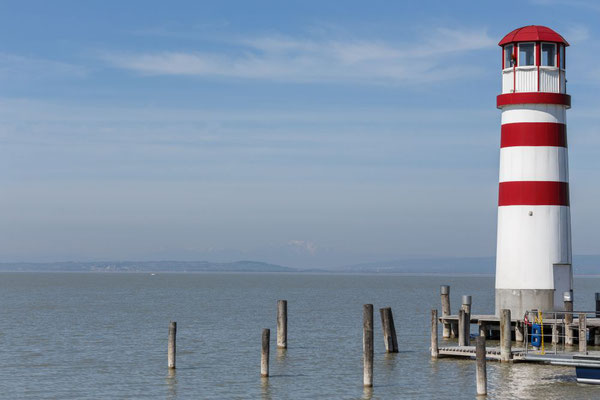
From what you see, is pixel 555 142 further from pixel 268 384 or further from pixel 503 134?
pixel 268 384

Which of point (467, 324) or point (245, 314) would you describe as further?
point (245, 314)

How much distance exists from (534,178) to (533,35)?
5.79 meters

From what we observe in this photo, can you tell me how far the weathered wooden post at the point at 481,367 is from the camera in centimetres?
2830

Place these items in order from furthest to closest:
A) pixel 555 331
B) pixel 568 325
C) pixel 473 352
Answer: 1. pixel 568 325
2. pixel 555 331
3. pixel 473 352

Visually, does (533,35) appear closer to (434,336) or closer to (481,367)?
(434,336)

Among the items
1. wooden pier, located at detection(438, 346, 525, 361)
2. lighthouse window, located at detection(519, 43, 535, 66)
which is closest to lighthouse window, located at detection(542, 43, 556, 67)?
lighthouse window, located at detection(519, 43, 535, 66)

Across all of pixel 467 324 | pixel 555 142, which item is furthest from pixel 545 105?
pixel 467 324

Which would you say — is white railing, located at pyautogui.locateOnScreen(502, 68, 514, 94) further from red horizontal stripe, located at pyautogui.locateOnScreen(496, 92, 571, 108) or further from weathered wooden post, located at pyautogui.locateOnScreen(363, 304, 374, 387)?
weathered wooden post, located at pyautogui.locateOnScreen(363, 304, 374, 387)

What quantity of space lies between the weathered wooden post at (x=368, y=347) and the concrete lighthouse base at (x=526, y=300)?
7.87 metres

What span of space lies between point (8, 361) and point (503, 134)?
23202 millimetres

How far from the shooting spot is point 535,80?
127ft

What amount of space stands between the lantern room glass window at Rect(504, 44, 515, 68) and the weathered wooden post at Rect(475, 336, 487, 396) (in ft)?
46.9

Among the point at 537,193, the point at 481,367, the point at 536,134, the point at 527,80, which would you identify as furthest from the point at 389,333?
the point at 481,367

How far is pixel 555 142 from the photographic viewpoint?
38.1m
